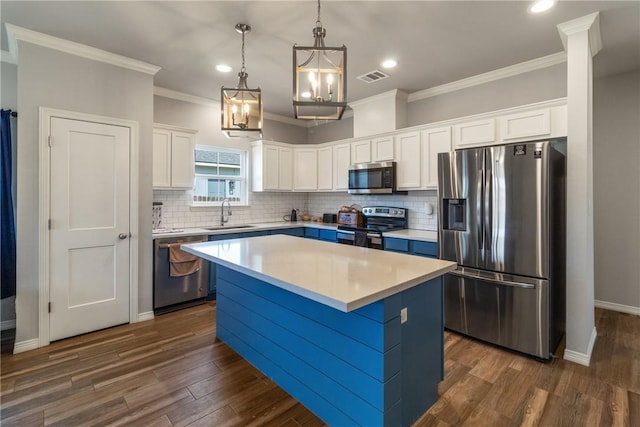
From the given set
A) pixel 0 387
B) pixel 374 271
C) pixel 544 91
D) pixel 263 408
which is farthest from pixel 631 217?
pixel 0 387

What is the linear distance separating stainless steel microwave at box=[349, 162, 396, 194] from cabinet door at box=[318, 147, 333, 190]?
0.47 m

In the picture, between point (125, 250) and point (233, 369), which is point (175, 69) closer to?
point (125, 250)

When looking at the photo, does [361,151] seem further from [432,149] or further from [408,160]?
[432,149]

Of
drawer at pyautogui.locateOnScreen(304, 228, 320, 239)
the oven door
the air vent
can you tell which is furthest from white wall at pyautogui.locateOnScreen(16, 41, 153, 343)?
the oven door

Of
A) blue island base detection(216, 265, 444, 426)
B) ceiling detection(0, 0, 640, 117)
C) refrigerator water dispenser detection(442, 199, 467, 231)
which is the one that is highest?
ceiling detection(0, 0, 640, 117)

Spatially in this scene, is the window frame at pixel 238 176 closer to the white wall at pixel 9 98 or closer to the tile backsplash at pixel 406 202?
the tile backsplash at pixel 406 202

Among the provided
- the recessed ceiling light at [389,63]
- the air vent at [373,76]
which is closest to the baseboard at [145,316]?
the air vent at [373,76]

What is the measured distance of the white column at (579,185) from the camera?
2.55m

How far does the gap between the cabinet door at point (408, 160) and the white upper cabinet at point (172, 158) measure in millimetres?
2719

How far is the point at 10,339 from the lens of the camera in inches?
118

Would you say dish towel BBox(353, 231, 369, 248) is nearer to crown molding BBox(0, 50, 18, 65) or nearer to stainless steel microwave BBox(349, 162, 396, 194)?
stainless steel microwave BBox(349, 162, 396, 194)

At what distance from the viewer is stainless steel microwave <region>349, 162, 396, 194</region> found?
4188mm

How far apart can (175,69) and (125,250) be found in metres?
2.08

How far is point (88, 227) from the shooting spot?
3113 mm
